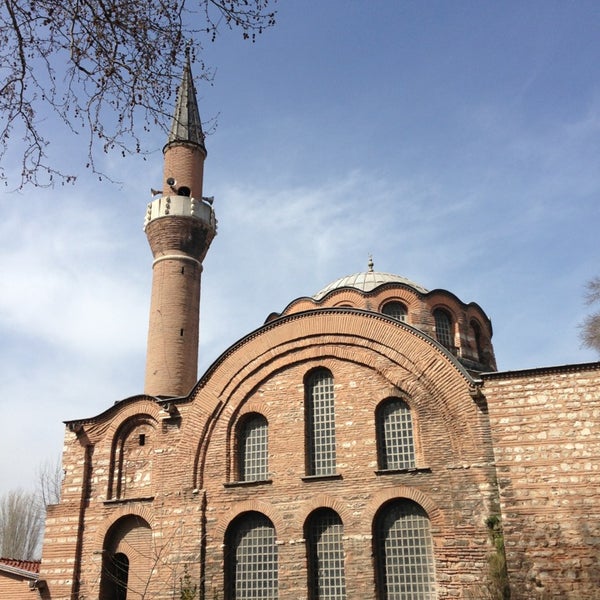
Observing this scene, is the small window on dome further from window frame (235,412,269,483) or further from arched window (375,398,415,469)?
window frame (235,412,269,483)

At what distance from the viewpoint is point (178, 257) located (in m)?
20.2

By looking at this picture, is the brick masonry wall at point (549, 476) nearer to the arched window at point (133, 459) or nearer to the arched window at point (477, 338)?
the arched window at point (133, 459)

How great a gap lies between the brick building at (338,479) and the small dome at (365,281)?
564cm

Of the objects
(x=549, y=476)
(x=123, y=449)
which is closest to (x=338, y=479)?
(x=549, y=476)

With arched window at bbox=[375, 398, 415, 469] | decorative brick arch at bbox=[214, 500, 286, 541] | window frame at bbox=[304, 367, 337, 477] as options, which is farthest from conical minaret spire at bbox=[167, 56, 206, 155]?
decorative brick arch at bbox=[214, 500, 286, 541]

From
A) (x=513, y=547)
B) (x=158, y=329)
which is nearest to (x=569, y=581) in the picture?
(x=513, y=547)

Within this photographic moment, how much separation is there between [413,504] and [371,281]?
917cm

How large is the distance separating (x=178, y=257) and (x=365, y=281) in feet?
18.8

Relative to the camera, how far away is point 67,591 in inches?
586

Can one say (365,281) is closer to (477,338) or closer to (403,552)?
(477,338)

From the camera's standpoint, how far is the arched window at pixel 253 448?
1465 cm

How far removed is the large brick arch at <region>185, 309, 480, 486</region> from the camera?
43.9 feet

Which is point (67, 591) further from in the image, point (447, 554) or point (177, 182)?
point (177, 182)

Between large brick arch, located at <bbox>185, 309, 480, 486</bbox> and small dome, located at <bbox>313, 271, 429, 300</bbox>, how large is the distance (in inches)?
204
